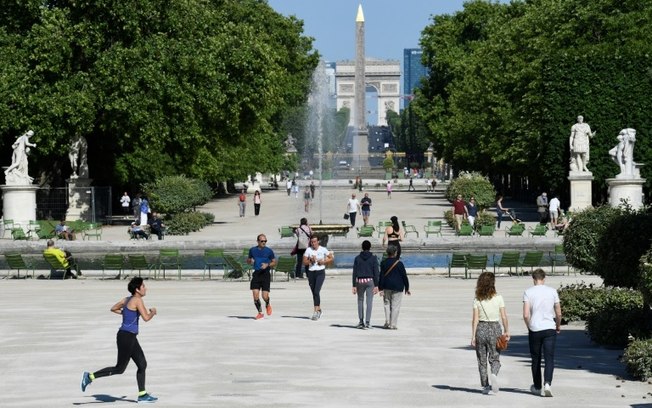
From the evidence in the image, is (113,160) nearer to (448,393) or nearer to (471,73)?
(471,73)

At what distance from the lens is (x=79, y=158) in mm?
60031

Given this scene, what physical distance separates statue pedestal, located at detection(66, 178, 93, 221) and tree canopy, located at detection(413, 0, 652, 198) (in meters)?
17.7

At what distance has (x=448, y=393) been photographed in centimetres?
1664

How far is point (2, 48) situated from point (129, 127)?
5.17 m

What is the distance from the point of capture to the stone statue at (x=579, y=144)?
58.4 metres

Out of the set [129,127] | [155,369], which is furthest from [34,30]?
[155,369]

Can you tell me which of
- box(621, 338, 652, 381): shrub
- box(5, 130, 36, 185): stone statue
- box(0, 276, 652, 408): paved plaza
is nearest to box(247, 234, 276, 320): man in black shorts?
box(0, 276, 652, 408): paved plaza

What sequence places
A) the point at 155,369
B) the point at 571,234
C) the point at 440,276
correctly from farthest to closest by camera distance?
the point at 440,276 → the point at 571,234 → the point at 155,369

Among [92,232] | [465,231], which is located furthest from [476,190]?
[92,232]

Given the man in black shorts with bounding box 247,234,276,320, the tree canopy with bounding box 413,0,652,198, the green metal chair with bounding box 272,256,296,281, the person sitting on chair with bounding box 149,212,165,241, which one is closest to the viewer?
the man in black shorts with bounding box 247,234,276,320

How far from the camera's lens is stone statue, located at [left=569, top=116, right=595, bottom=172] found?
5844 centimetres

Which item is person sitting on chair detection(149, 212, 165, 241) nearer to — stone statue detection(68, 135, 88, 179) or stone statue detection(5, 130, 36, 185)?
stone statue detection(5, 130, 36, 185)

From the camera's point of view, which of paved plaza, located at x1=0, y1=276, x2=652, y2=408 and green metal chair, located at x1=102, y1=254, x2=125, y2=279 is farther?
green metal chair, located at x1=102, y1=254, x2=125, y2=279

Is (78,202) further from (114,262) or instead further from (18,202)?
(114,262)
